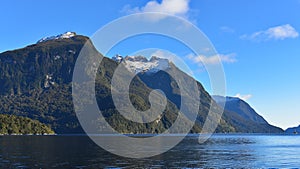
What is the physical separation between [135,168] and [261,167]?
3331cm

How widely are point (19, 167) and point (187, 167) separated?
4003 cm

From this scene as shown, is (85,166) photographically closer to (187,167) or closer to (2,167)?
(2,167)

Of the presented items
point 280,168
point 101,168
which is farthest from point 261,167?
point 101,168

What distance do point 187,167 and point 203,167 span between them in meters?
4.18

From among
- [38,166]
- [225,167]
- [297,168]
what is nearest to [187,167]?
[225,167]

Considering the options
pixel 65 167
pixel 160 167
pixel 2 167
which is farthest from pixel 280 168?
pixel 2 167

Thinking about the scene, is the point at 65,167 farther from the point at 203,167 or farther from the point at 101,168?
the point at 203,167

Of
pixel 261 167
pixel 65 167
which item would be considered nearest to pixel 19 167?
pixel 65 167

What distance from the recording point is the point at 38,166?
287 ft

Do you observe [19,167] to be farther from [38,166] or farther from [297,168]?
[297,168]

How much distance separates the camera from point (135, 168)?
3420 inches

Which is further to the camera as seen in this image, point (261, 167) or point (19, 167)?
point (261, 167)

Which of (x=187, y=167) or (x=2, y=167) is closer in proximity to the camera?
(x=2, y=167)

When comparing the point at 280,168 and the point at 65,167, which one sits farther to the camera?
the point at 280,168
